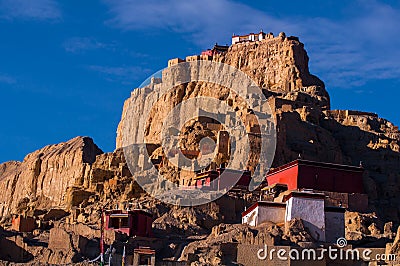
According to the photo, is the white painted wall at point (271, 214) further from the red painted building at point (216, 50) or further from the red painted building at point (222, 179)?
the red painted building at point (216, 50)

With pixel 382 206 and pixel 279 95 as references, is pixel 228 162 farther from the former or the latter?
pixel 279 95

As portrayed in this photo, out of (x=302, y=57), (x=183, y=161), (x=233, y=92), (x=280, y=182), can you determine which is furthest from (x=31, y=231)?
(x=302, y=57)

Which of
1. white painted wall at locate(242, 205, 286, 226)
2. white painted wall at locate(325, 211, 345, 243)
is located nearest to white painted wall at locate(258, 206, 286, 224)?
white painted wall at locate(242, 205, 286, 226)

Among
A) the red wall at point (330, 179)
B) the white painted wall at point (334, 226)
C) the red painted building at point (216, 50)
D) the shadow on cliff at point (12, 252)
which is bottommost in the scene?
the shadow on cliff at point (12, 252)

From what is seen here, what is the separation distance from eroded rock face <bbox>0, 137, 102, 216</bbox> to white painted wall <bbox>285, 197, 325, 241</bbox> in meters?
33.6

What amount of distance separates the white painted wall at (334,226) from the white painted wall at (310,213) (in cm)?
65

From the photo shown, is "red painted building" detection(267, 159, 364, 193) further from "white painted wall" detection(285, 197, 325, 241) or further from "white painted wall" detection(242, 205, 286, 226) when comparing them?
"white painted wall" detection(285, 197, 325, 241)

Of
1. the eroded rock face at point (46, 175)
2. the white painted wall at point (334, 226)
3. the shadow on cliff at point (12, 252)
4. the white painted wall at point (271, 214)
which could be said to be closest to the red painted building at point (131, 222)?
the shadow on cliff at point (12, 252)

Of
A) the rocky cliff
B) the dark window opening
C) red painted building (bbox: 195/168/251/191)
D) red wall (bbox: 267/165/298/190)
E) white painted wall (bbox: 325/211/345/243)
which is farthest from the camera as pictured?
red painted building (bbox: 195/168/251/191)

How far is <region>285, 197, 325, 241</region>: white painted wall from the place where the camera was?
53.4 metres

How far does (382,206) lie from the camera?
70.8 metres

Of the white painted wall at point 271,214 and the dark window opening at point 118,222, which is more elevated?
the white painted wall at point 271,214

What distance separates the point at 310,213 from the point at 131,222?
11.8 meters

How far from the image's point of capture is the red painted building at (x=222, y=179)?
6569 cm
